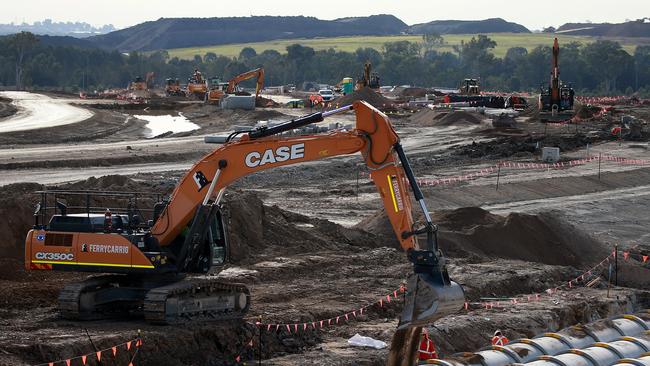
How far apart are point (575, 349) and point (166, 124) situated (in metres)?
64.5

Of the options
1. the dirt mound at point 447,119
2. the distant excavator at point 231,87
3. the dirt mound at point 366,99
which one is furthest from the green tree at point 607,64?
the dirt mound at point 447,119

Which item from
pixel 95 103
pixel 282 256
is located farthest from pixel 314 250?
pixel 95 103

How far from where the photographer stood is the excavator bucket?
18.2 meters

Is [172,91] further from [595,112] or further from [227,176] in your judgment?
[227,176]

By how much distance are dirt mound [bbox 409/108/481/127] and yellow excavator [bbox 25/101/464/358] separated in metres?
61.2

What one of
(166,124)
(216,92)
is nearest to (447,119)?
(166,124)

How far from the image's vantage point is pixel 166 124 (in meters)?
82.4

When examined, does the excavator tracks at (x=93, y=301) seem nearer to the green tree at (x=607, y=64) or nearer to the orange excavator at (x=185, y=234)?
the orange excavator at (x=185, y=234)

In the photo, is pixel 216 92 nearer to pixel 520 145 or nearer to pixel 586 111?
pixel 586 111

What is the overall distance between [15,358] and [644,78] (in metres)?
172

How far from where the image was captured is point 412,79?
654ft

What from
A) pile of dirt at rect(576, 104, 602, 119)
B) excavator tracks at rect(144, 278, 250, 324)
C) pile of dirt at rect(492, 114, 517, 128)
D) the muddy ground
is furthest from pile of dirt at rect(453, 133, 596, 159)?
excavator tracks at rect(144, 278, 250, 324)

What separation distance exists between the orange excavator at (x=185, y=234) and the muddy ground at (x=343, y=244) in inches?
20.0

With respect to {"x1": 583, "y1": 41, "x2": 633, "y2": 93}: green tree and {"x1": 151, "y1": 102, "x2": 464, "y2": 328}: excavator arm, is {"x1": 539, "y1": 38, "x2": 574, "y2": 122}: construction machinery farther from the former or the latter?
{"x1": 583, "y1": 41, "x2": 633, "y2": 93}: green tree
